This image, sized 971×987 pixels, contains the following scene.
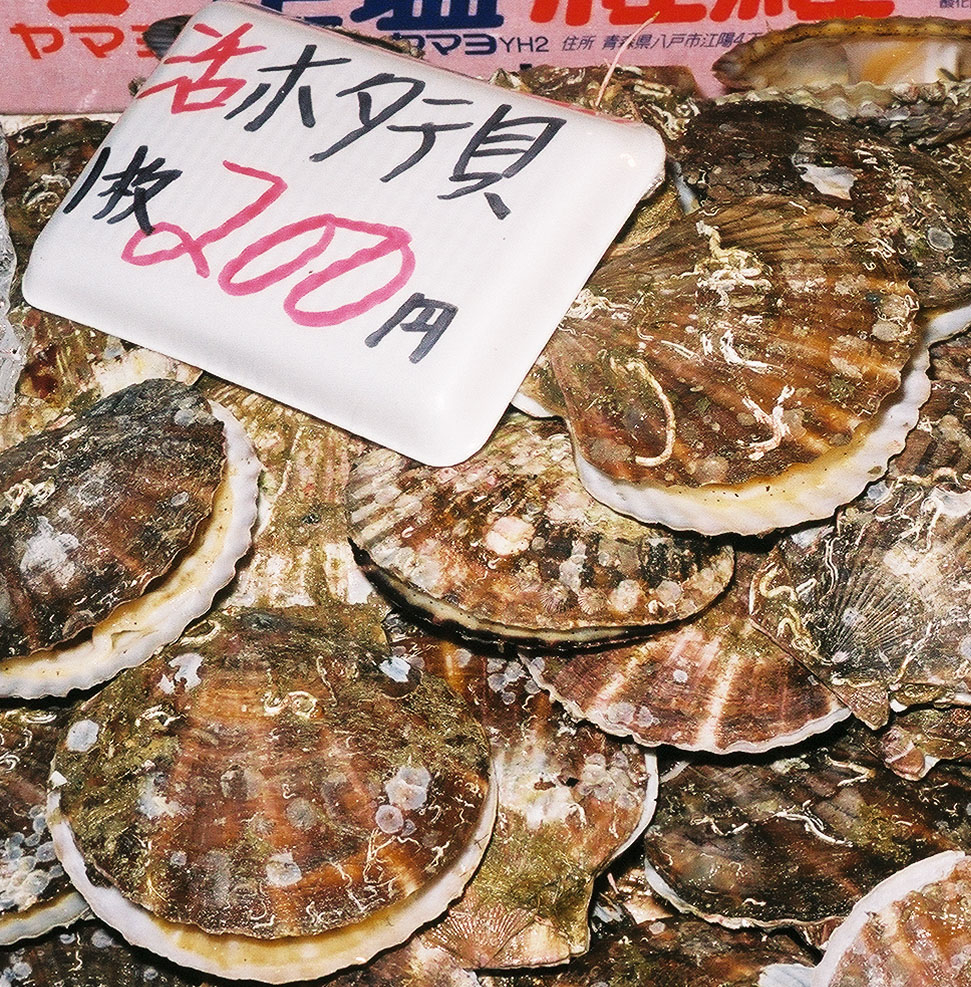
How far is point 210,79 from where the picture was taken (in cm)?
163

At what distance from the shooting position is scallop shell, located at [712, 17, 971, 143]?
71.1 inches

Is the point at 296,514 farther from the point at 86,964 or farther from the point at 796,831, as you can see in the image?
the point at 796,831

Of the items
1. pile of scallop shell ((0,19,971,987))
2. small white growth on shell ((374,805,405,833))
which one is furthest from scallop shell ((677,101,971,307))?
small white growth on shell ((374,805,405,833))

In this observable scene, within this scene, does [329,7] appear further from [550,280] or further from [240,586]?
[240,586]

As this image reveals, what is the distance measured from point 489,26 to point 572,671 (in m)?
1.15

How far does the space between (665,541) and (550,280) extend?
0.36 m

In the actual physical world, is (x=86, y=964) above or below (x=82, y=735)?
below

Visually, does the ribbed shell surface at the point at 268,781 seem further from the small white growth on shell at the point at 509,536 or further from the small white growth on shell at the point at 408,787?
the small white growth on shell at the point at 509,536

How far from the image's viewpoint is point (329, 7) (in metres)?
1.96

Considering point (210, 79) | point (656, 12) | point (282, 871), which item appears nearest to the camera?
point (282, 871)

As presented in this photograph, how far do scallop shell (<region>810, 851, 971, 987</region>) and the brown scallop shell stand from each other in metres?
0.94

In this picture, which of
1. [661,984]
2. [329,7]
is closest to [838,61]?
[329,7]

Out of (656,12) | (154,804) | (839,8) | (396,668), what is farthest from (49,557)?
(839,8)

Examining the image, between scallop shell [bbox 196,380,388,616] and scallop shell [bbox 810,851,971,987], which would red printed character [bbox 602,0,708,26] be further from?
scallop shell [bbox 810,851,971,987]
